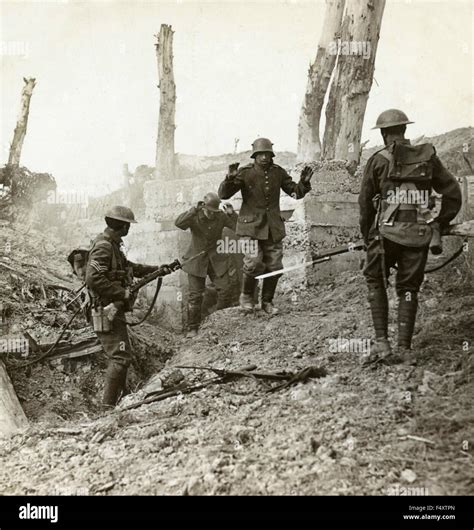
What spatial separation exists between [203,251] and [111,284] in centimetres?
242

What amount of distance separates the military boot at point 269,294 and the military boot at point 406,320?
2.30 meters

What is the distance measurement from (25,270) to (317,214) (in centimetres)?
399

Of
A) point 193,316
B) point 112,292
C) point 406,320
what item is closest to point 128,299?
point 112,292

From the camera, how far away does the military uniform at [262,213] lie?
21.5 ft

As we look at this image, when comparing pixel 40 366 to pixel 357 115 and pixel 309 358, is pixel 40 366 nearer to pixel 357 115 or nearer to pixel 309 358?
pixel 309 358

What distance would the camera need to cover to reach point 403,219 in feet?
14.6

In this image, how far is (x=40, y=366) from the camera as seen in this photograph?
21.2 ft
